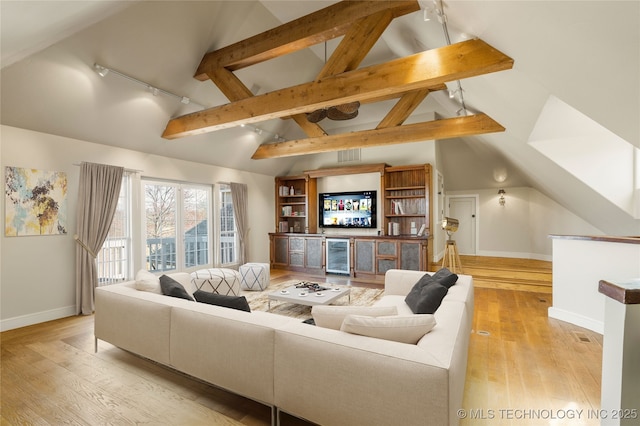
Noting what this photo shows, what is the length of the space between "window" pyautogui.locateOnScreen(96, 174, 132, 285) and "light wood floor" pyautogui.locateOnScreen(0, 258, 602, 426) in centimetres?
122

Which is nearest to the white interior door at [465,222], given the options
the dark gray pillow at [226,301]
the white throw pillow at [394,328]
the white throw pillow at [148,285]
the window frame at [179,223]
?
the window frame at [179,223]

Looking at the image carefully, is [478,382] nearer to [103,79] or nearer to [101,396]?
[101,396]

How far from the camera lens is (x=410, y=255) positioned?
6047 millimetres

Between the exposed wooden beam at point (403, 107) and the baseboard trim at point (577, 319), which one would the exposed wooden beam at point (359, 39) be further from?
the baseboard trim at point (577, 319)

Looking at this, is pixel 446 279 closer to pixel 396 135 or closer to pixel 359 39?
pixel 359 39

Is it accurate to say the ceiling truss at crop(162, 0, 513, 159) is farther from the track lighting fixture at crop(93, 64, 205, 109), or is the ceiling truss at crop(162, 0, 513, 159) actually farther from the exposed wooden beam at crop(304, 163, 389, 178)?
the exposed wooden beam at crop(304, 163, 389, 178)

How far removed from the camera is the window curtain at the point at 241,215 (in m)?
6.85

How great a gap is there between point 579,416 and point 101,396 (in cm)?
337

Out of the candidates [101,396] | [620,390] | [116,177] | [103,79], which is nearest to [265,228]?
[116,177]

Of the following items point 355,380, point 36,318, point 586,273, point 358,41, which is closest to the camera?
point 355,380

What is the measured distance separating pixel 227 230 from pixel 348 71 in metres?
4.76

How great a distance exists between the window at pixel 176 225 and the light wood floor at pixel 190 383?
2061 mm

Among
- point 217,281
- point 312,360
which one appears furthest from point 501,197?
point 312,360

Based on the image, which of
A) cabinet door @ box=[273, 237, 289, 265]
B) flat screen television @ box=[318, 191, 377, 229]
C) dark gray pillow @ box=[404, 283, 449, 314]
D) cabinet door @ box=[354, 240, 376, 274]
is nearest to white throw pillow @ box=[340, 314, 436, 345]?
dark gray pillow @ box=[404, 283, 449, 314]
